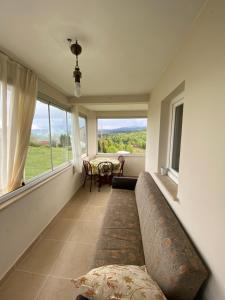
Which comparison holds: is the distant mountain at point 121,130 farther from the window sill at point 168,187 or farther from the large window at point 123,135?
the window sill at point 168,187

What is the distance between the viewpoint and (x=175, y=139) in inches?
83.6

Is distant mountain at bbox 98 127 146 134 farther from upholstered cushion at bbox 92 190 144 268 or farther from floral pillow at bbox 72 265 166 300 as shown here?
floral pillow at bbox 72 265 166 300

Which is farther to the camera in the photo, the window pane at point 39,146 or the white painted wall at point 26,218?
the window pane at point 39,146

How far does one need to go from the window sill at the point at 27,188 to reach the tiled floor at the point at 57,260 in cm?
74

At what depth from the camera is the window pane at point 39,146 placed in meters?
2.20

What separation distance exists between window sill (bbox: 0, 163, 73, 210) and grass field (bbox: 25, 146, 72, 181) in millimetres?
94

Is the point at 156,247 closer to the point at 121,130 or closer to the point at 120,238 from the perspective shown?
the point at 120,238

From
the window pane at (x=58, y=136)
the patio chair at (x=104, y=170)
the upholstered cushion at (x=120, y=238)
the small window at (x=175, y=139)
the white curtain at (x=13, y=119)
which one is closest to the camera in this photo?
the upholstered cushion at (x=120, y=238)

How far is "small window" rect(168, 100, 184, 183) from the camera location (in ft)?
6.66

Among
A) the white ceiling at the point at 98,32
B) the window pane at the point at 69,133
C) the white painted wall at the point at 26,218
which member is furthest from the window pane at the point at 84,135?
the white ceiling at the point at 98,32

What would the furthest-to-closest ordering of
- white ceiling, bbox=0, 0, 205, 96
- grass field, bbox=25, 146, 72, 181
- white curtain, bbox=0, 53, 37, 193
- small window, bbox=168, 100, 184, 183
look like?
grass field, bbox=25, 146, 72, 181 → small window, bbox=168, 100, 184, 183 → white curtain, bbox=0, 53, 37, 193 → white ceiling, bbox=0, 0, 205, 96

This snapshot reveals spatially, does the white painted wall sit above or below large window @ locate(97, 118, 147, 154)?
below

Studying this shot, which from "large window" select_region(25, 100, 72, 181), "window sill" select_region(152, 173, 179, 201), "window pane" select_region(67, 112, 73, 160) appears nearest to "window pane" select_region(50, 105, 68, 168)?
"large window" select_region(25, 100, 72, 181)

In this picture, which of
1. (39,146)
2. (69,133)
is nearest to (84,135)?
(69,133)
